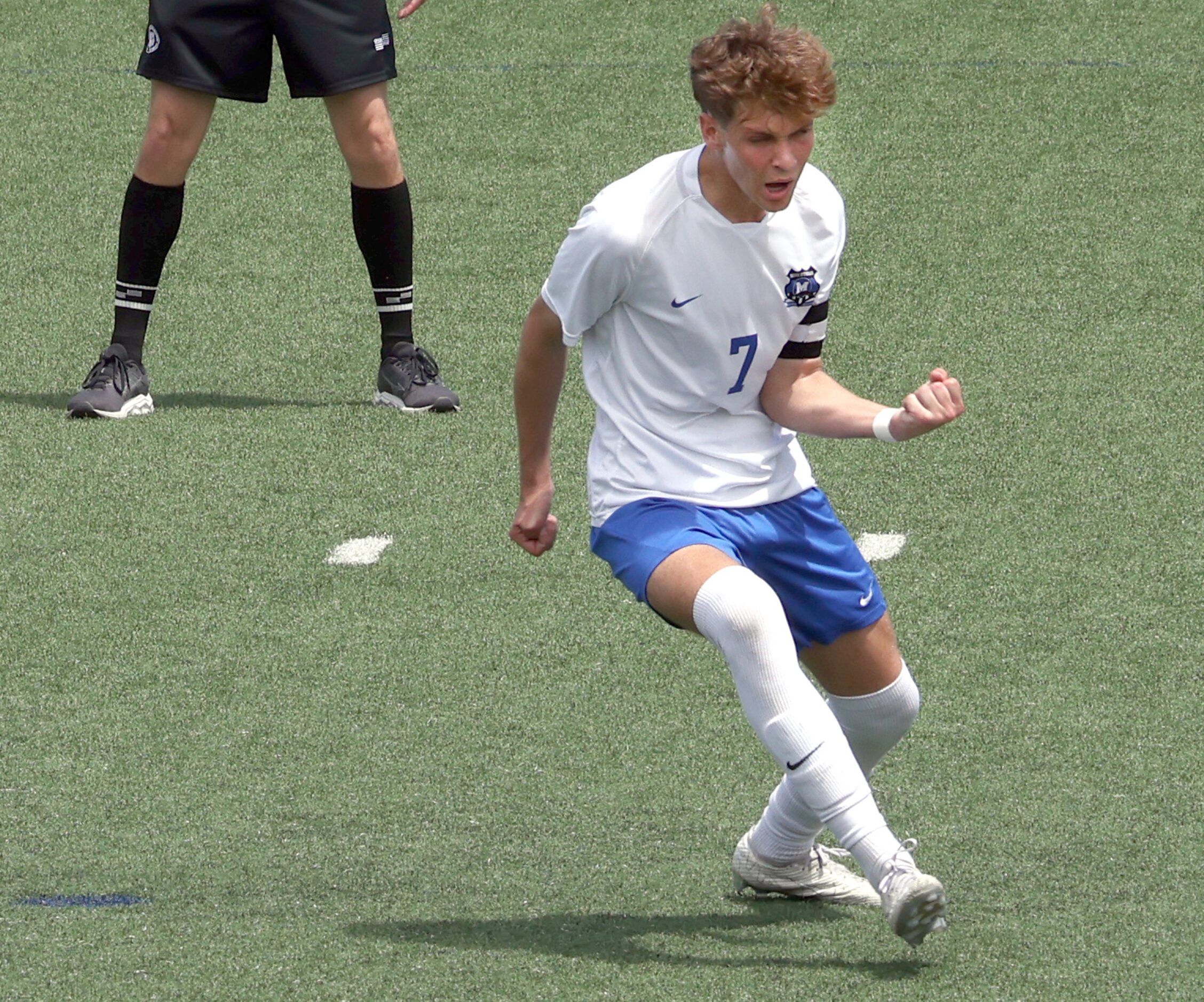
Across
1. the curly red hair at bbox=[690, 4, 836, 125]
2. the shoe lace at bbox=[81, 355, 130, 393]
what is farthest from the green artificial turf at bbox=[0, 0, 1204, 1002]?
the curly red hair at bbox=[690, 4, 836, 125]

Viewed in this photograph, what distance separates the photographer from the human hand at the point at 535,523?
3.28 meters

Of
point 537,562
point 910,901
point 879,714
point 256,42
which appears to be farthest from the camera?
point 256,42

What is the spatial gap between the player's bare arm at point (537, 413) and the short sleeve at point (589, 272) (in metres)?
0.04

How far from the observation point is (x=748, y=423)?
3.20 meters

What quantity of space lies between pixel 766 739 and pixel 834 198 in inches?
33.0

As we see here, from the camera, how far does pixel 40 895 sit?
3.30m

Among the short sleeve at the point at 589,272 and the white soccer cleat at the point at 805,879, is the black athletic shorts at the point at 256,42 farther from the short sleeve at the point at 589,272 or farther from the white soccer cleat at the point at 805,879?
the white soccer cleat at the point at 805,879

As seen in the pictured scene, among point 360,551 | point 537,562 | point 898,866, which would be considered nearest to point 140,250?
point 360,551

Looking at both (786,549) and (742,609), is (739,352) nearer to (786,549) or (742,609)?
(786,549)

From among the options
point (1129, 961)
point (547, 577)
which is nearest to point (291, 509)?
point (547, 577)

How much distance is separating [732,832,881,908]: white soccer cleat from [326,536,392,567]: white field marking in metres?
1.60

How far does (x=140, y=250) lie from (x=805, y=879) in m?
3.00

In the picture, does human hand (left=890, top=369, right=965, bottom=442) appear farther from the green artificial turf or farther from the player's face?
the green artificial turf

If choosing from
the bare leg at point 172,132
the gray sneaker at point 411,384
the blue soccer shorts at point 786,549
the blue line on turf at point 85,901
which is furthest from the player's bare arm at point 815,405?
the bare leg at point 172,132
